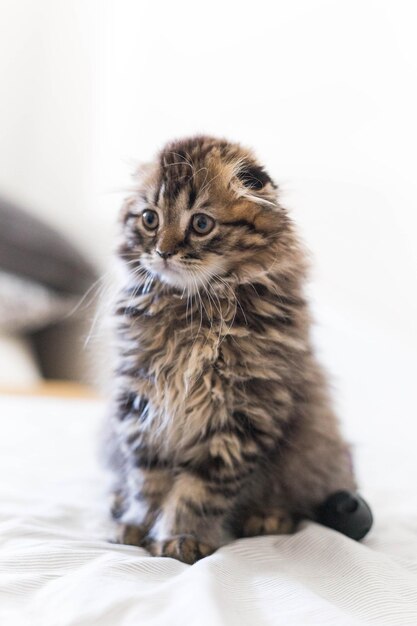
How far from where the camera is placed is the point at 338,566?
0.96 metres

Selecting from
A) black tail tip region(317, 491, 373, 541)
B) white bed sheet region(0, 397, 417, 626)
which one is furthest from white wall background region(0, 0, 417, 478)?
white bed sheet region(0, 397, 417, 626)

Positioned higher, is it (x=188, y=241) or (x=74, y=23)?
(x=74, y=23)

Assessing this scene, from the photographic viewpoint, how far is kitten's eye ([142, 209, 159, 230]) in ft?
3.65

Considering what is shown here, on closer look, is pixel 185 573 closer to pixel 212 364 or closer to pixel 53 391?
pixel 212 364

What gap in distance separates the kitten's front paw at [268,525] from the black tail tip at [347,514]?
7cm

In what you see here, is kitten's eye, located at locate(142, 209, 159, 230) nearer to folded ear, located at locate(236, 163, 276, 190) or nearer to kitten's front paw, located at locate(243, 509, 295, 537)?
folded ear, located at locate(236, 163, 276, 190)

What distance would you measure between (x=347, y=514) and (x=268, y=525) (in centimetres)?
15

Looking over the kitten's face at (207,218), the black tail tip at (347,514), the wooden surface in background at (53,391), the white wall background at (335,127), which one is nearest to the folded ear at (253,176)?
the kitten's face at (207,218)

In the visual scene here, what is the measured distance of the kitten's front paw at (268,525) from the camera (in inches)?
44.9

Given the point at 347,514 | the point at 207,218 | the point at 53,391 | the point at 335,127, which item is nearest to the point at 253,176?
the point at 207,218

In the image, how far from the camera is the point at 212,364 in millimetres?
1099

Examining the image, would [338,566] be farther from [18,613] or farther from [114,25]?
[114,25]

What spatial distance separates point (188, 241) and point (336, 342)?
109 centimetres

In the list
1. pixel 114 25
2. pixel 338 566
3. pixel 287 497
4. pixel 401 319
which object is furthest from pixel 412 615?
pixel 114 25
